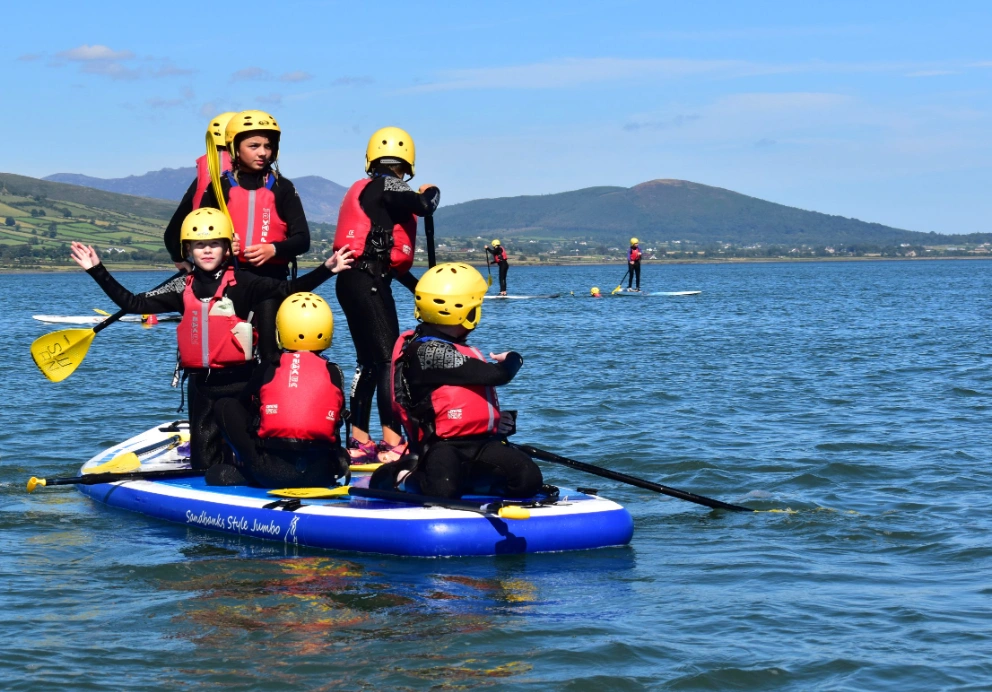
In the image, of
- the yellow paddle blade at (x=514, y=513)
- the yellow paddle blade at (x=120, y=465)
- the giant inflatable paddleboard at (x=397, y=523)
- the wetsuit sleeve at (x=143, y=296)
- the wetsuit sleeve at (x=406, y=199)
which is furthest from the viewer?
the yellow paddle blade at (x=120, y=465)

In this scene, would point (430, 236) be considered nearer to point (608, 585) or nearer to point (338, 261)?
point (338, 261)

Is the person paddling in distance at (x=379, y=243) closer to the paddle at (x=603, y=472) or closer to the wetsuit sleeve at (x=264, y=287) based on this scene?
the wetsuit sleeve at (x=264, y=287)

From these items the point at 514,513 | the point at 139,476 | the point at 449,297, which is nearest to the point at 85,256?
the point at 139,476

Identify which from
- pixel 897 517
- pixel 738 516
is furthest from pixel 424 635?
A: pixel 897 517

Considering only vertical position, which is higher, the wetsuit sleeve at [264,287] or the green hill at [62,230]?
the green hill at [62,230]

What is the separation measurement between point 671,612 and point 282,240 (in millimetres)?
4513

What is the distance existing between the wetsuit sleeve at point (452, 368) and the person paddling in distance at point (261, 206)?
1839mm

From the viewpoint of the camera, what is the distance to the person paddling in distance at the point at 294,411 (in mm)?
8703

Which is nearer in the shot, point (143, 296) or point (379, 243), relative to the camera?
point (143, 296)

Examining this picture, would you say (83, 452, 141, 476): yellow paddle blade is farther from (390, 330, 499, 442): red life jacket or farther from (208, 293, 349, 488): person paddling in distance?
(390, 330, 499, 442): red life jacket

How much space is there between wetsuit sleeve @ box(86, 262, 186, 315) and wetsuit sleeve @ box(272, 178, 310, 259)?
2.74 ft

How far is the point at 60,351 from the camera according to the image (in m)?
10.3

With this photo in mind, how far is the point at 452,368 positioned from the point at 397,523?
1056 mm

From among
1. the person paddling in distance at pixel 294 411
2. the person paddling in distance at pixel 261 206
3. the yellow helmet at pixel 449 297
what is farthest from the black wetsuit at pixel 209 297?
the yellow helmet at pixel 449 297
